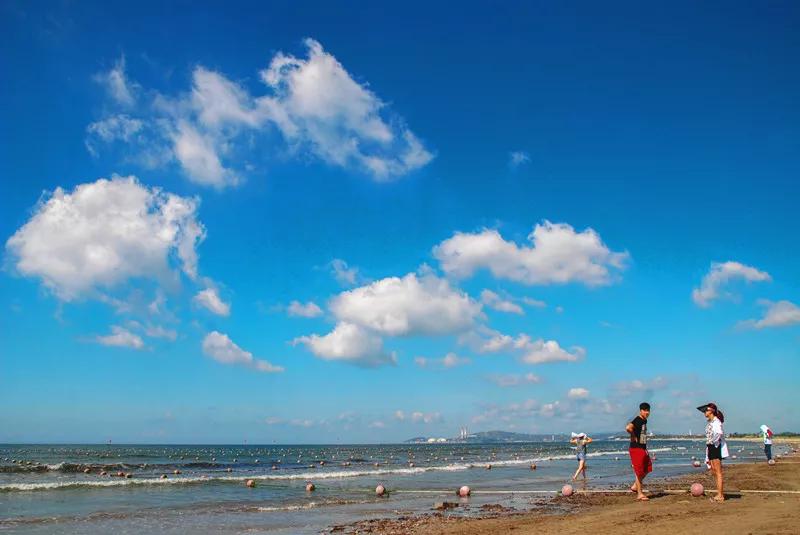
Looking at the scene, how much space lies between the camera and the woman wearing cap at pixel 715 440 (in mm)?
13586

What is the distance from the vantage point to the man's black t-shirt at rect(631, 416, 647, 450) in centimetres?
1412

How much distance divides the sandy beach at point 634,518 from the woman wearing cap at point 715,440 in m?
0.91

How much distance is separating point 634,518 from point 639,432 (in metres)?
2.36

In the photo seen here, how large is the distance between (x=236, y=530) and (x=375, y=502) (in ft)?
24.7

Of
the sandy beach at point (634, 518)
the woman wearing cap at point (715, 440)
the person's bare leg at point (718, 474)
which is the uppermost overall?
the woman wearing cap at point (715, 440)

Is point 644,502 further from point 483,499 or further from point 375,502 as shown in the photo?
point 375,502

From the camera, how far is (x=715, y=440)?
13547 millimetres

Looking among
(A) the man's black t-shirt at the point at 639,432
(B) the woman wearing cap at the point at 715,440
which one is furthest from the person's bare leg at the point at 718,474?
(A) the man's black t-shirt at the point at 639,432

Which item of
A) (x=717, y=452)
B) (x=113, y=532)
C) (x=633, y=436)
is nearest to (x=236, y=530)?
(x=113, y=532)

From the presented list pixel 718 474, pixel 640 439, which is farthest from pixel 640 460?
pixel 718 474

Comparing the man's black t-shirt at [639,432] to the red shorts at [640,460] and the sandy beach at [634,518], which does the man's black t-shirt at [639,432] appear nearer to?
the red shorts at [640,460]

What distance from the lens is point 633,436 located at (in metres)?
14.3

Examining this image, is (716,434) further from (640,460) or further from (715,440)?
(640,460)

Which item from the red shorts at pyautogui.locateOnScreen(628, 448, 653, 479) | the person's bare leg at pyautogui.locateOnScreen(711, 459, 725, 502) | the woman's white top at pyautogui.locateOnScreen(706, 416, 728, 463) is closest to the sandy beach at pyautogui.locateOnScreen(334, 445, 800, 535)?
the person's bare leg at pyautogui.locateOnScreen(711, 459, 725, 502)
